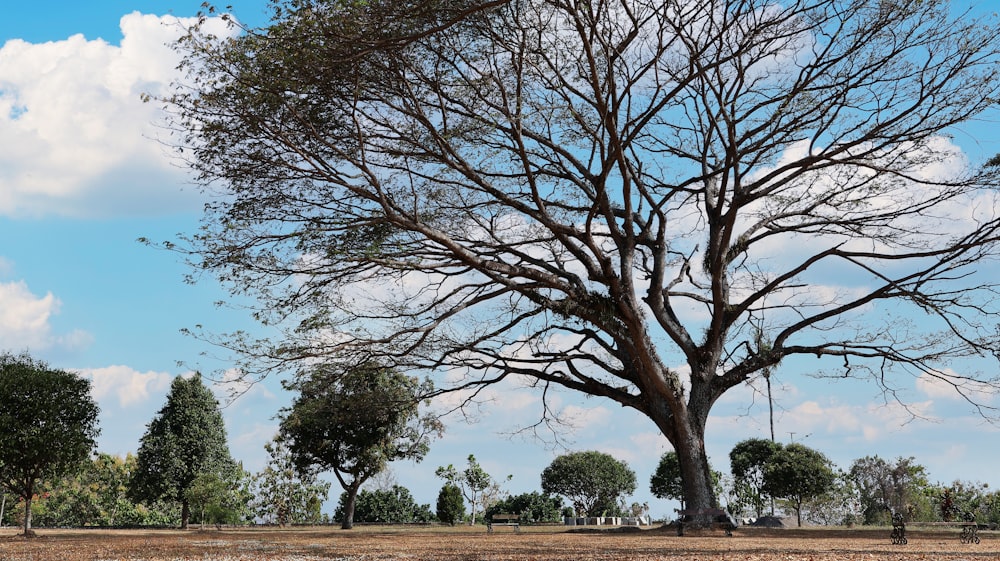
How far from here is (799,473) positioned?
2817cm

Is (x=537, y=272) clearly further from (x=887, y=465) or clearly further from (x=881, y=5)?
(x=887, y=465)

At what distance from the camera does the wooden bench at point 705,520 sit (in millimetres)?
15734

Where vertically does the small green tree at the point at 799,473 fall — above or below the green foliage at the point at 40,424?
below

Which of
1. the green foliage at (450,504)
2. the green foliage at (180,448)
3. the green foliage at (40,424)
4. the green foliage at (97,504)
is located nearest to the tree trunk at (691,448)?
the green foliage at (450,504)

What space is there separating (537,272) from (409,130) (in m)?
3.42

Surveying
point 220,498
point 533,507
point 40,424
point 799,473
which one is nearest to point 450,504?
point 533,507

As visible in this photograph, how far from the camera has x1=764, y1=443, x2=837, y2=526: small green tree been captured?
1114 inches

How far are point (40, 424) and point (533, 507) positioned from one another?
19.4 metres

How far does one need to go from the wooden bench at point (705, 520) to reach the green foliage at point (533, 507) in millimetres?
17242

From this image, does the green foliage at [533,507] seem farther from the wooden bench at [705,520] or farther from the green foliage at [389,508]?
the wooden bench at [705,520]

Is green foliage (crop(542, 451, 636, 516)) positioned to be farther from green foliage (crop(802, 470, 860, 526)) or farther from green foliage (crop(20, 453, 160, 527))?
green foliage (crop(20, 453, 160, 527))

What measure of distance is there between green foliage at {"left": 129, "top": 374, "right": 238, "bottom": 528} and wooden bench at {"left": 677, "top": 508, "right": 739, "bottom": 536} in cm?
1680

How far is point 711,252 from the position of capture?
16984 mm

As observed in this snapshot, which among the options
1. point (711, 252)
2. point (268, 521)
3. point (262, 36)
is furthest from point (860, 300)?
point (268, 521)
